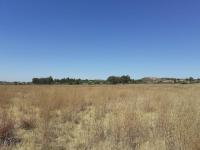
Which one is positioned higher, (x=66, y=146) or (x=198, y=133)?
(x=198, y=133)

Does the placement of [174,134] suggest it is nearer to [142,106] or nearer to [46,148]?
[46,148]

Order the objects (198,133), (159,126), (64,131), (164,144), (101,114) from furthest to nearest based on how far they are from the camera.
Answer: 1. (101,114)
2. (64,131)
3. (159,126)
4. (164,144)
5. (198,133)

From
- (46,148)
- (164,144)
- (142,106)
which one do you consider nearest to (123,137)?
(164,144)

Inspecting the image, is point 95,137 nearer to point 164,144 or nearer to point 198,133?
point 164,144

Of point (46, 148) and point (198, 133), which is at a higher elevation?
point (198, 133)

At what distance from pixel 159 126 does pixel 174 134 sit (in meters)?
0.99

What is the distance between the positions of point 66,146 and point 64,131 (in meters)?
1.24

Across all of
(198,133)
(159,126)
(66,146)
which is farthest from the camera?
(159,126)

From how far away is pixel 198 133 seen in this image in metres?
4.35

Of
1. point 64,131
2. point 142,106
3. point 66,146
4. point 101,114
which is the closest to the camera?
point 66,146

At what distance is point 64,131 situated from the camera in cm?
655

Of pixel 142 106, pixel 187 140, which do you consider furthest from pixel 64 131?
pixel 142 106

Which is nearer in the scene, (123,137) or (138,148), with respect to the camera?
(138,148)

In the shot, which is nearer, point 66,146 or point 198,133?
point 198,133
